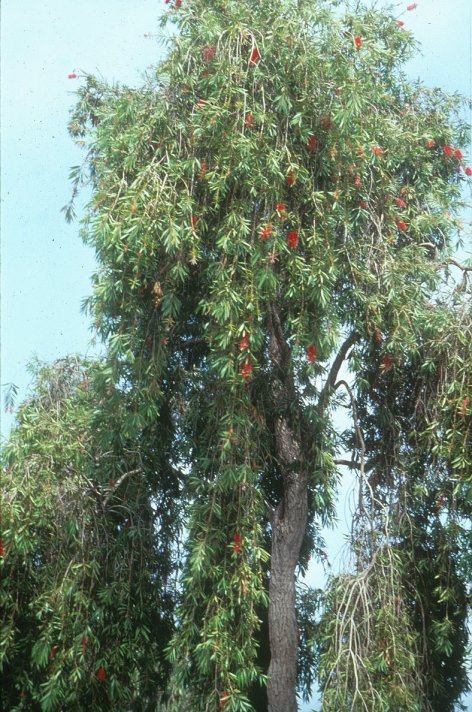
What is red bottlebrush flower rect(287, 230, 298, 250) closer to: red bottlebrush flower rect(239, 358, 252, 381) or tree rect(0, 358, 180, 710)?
red bottlebrush flower rect(239, 358, 252, 381)

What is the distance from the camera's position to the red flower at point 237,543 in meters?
5.86

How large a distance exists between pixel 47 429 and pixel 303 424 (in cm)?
166

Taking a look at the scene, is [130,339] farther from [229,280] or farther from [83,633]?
[83,633]

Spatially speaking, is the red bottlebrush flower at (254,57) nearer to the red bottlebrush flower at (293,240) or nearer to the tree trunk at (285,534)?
the red bottlebrush flower at (293,240)

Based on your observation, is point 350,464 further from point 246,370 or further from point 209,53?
point 209,53

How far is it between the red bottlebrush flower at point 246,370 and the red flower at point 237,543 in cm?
90

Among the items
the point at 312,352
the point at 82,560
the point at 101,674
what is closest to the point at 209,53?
the point at 312,352

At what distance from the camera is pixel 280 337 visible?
6.91 metres

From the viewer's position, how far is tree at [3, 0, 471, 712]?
5.85m

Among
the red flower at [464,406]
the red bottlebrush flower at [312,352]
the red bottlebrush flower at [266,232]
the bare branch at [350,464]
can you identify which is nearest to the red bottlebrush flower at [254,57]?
the red bottlebrush flower at [266,232]

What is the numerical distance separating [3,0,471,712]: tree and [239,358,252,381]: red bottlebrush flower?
0.04 feet

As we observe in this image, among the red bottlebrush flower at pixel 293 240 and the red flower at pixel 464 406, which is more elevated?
the red bottlebrush flower at pixel 293 240

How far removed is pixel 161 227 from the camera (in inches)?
225

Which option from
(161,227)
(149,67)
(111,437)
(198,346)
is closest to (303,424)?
(198,346)
